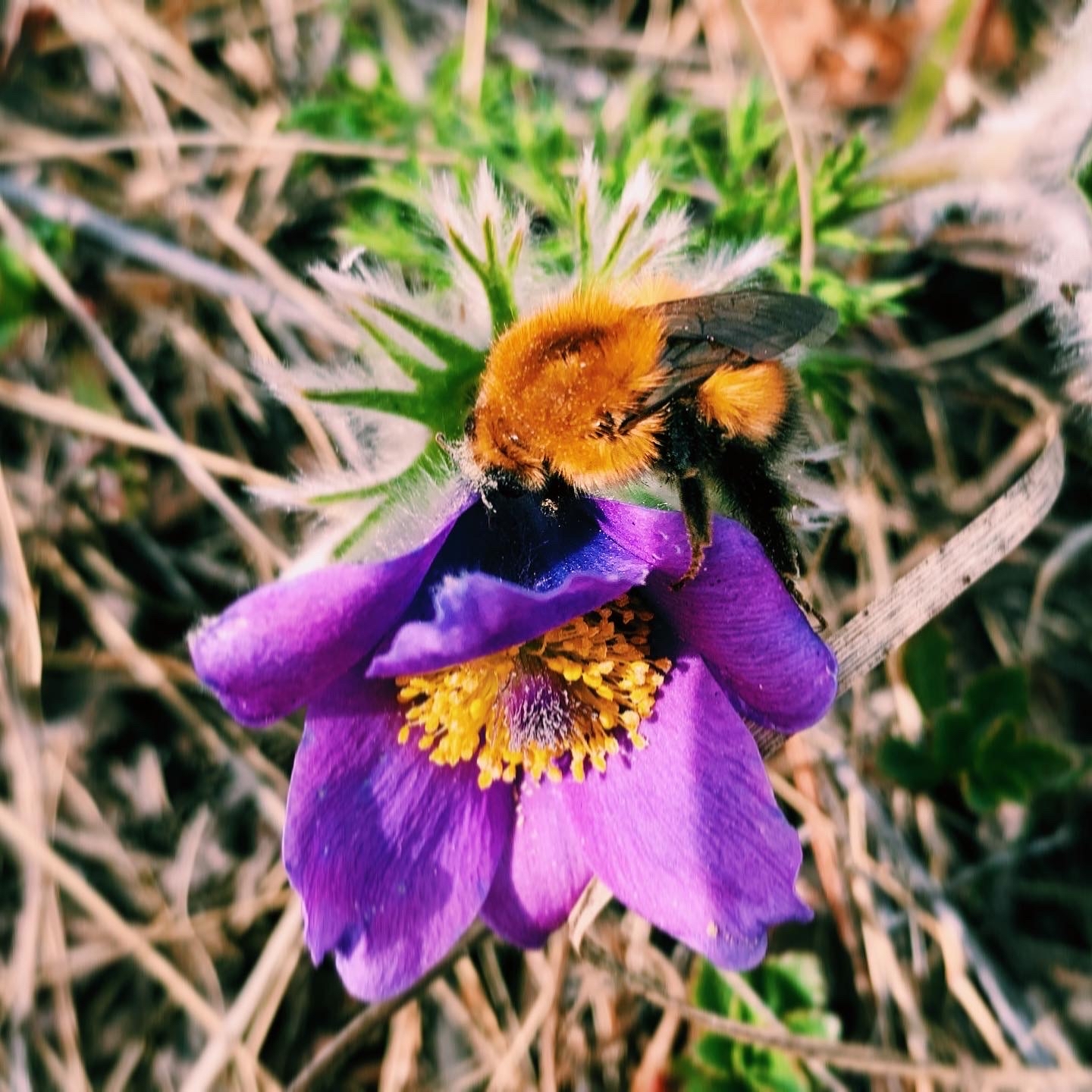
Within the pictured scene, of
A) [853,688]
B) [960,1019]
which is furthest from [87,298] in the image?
[960,1019]

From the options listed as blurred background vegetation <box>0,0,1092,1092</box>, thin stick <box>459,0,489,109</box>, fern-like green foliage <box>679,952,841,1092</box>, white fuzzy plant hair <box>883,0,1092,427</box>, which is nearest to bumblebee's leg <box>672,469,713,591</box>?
blurred background vegetation <box>0,0,1092,1092</box>

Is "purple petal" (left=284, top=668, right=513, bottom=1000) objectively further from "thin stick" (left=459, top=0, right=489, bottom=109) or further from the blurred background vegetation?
"thin stick" (left=459, top=0, right=489, bottom=109)

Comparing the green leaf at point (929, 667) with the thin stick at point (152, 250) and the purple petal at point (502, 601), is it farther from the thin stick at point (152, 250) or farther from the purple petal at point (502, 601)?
the thin stick at point (152, 250)

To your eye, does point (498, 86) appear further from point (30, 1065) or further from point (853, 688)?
point (30, 1065)

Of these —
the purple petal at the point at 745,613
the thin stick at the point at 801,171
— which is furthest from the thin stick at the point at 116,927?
the thin stick at the point at 801,171

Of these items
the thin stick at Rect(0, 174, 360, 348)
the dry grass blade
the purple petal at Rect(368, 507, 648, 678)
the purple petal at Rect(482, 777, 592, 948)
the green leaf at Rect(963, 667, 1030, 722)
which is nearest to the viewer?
the purple petal at Rect(368, 507, 648, 678)

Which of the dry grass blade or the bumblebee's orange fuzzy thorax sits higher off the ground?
the bumblebee's orange fuzzy thorax
